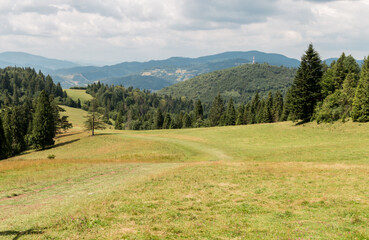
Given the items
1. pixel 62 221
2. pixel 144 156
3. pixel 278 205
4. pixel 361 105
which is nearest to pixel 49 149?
pixel 144 156

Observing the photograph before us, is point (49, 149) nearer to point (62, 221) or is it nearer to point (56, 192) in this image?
point (56, 192)

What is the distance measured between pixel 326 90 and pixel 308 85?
5873 mm

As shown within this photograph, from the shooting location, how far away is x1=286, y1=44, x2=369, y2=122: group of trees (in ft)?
171

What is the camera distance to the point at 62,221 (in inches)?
470

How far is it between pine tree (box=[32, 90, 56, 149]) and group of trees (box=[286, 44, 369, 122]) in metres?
66.3

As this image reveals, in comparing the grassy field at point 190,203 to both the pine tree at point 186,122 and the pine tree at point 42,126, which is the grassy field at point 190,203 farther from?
the pine tree at point 186,122

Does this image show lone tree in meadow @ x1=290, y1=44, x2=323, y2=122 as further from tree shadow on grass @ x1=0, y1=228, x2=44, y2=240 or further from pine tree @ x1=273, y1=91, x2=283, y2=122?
tree shadow on grass @ x1=0, y1=228, x2=44, y2=240

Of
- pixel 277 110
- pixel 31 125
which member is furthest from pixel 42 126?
pixel 277 110

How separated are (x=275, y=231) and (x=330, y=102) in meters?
53.1

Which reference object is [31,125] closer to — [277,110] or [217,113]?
[217,113]

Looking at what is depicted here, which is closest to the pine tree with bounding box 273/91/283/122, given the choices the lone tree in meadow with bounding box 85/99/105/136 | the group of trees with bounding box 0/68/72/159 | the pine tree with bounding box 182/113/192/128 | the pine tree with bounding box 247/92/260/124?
the pine tree with bounding box 247/92/260/124

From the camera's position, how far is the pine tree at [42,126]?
6919 cm

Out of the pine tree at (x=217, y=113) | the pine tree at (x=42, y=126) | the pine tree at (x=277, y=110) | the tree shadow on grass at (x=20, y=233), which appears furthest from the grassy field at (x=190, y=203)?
the pine tree at (x=217, y=113)

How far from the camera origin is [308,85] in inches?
2307
